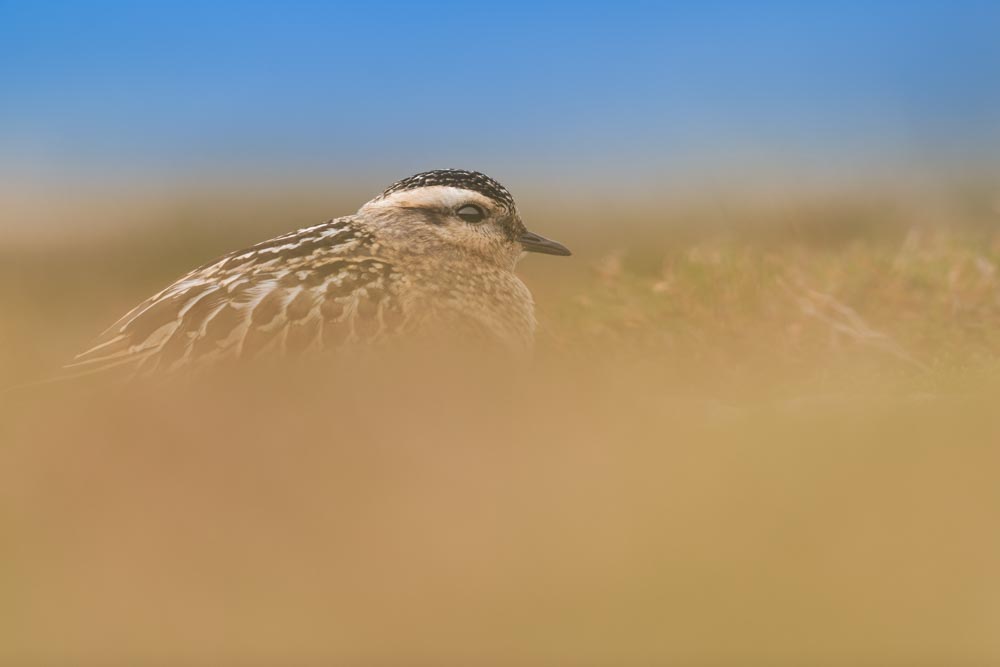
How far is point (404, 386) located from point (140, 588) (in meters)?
1.75

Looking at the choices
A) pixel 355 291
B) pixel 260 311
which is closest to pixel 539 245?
pixel 355 291

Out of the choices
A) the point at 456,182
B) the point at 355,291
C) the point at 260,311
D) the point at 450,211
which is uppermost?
the point at 456,182

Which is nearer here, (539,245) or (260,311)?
(260,311)

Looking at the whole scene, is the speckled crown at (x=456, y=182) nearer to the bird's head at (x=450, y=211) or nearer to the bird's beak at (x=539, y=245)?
the bird's head at (x=450, y=211)

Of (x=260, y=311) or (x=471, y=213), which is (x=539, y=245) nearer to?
(x=471, y=213)

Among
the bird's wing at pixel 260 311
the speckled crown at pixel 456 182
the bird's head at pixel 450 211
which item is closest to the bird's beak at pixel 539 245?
the bird's head at pixel 450 211

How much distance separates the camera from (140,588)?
3162 millimetres

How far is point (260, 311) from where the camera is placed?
6.14 metres

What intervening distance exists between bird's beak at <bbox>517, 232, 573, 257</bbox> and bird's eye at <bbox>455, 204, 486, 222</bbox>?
646mm

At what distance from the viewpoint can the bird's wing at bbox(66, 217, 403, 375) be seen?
5938 mm

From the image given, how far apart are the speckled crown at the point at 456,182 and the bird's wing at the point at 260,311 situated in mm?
985

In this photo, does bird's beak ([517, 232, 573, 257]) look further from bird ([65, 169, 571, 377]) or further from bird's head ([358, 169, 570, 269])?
bird's head ([358, 169, 570, 269])

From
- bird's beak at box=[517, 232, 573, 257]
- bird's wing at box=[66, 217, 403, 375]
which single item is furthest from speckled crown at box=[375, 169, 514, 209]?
bird's wing at box=[66, 217, 403, 375]

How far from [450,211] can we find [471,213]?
19cm
